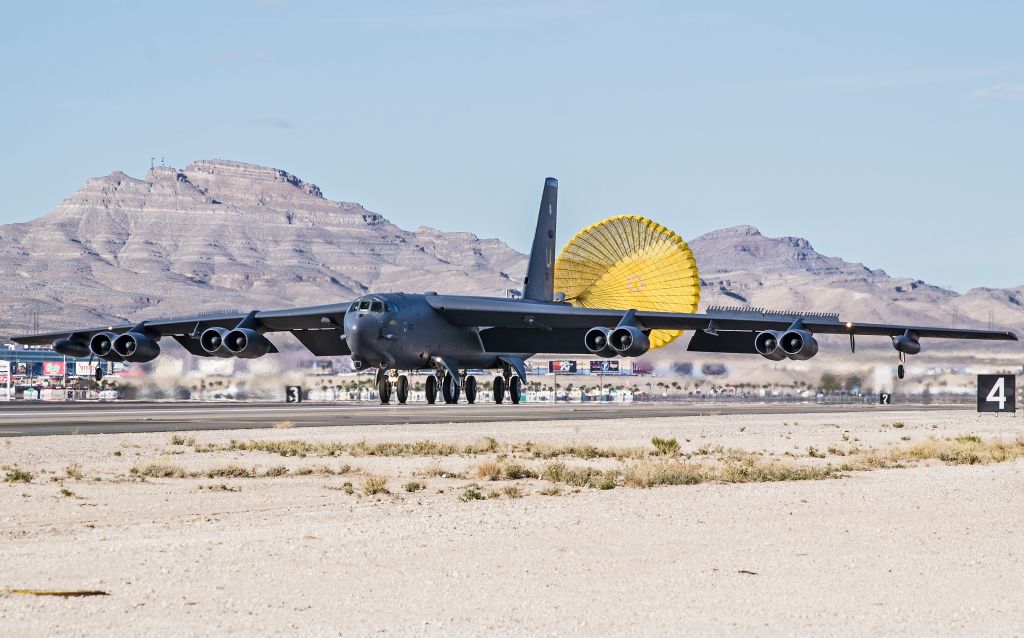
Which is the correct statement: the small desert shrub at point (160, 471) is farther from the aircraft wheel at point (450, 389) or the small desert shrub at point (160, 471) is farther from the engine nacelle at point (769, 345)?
the aircraft wheel at point (450, 389)

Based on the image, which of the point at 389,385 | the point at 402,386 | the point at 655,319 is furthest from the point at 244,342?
the point at 655,319

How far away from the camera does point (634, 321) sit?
51.5 metres

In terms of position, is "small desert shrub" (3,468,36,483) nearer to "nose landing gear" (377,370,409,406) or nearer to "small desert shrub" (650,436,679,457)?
"small desert shrub" (650,436,679,457)

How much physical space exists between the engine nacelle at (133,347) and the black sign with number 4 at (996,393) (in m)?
32.6

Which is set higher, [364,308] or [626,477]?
[364,308]

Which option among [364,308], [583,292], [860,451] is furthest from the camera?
[583,292]

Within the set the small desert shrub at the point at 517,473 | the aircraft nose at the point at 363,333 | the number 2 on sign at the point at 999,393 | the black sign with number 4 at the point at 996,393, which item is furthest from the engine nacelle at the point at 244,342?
the small desert shrub at the point at 517,473

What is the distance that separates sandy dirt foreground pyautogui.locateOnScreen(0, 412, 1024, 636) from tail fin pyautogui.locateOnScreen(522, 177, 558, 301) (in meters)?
39.9

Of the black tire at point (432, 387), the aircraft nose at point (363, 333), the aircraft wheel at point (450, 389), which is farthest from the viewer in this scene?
the aircraft wheel at point (450, 389)

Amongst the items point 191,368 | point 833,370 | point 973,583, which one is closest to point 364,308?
point 191,368

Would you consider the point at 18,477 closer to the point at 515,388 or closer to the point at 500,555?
the point at 500,555

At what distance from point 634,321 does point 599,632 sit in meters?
42.4

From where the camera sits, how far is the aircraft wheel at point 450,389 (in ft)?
184

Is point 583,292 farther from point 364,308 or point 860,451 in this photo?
point 860,451
